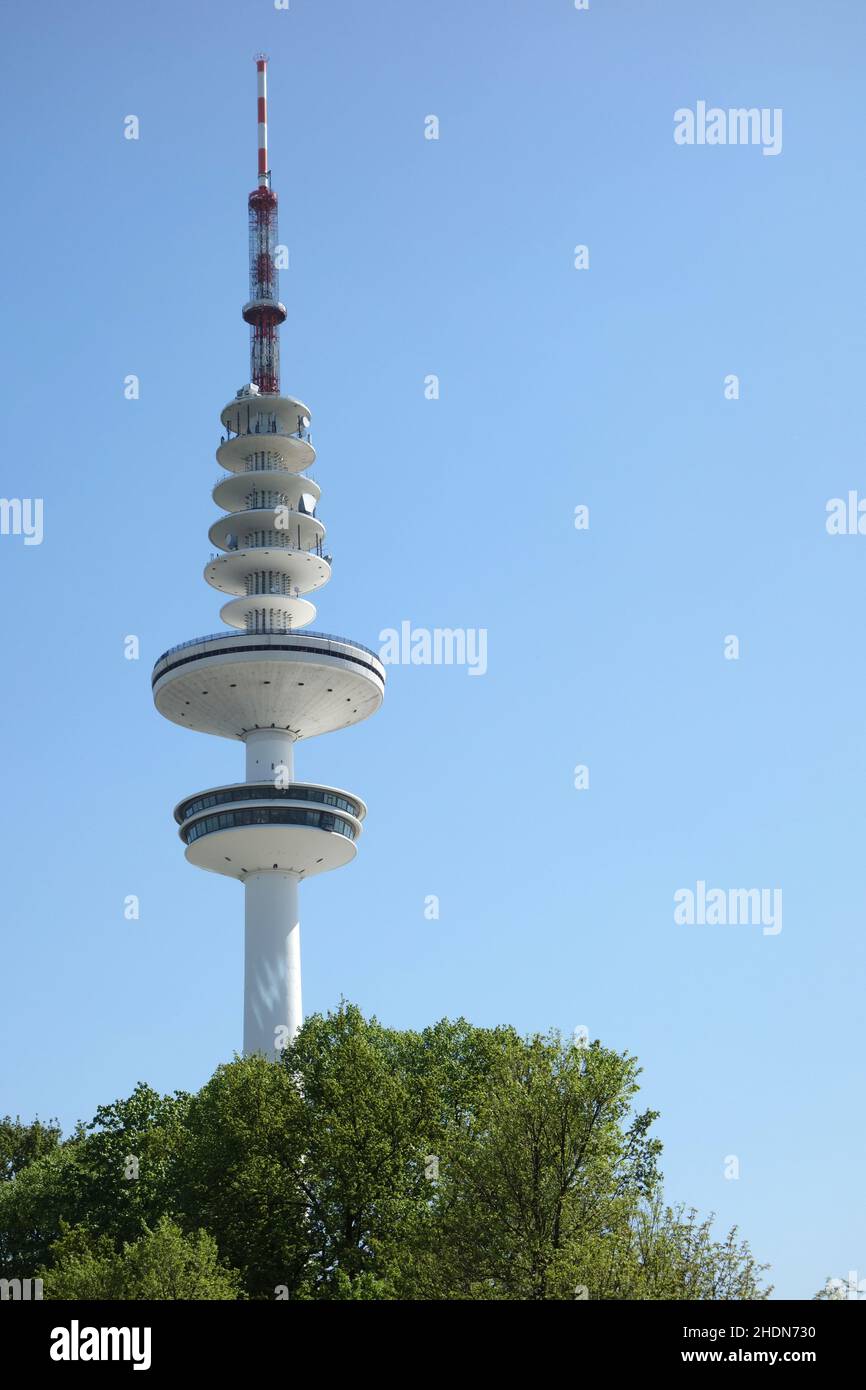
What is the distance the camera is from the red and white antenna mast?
435 feet

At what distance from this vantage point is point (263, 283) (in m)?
134

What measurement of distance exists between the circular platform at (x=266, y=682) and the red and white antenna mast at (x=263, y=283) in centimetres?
2292

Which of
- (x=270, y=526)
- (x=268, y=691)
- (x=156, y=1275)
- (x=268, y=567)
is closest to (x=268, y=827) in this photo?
(x=268, y=691)

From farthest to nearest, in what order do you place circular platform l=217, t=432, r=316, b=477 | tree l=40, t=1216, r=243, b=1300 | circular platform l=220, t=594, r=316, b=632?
circular platform l=217, t=432, r=316, b=477 < circular platform l=220, t=594, r=316, b=632 < tree l=40, t=1216, r=243, b=1300

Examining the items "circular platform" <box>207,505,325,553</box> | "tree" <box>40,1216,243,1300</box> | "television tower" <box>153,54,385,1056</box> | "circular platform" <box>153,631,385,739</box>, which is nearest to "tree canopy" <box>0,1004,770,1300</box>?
"tree" <box>40,1216,243,1300</box>

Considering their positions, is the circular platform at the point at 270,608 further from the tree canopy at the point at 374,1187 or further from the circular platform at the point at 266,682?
→ the tree canopy at the point at 374,1187

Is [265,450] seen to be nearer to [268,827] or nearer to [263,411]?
[263,411]

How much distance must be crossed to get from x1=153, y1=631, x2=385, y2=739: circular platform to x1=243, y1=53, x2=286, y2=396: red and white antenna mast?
2292cm

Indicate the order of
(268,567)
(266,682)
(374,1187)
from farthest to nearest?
(268,567)
(266,682)
(374,1187)

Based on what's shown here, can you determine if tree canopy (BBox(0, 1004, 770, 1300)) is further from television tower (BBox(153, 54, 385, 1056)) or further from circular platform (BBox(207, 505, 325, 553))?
circular platform (BBox(207, 505, 325, 553))

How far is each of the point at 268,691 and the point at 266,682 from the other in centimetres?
120

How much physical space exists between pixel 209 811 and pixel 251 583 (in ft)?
66.7

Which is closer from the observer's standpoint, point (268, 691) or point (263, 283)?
point (268, 691)

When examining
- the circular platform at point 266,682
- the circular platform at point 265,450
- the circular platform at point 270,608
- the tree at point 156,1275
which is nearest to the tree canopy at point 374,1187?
the tree at point 156,1275
